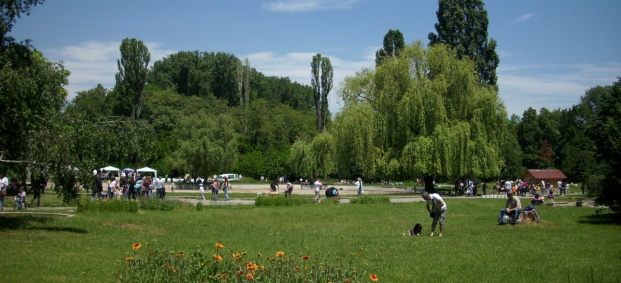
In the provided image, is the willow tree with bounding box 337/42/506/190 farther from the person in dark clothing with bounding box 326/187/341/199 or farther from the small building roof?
the small building roof

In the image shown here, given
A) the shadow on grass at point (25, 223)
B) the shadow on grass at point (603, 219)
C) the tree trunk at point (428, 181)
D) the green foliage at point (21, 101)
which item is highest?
the green foliage at point (21, 101)

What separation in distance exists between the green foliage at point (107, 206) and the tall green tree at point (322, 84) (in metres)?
62.5

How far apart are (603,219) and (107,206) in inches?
853

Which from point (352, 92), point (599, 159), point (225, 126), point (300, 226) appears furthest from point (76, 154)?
point (225, 126)

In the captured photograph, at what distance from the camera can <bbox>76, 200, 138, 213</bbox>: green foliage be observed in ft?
82.9

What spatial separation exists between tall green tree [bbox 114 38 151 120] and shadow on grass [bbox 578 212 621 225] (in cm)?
6172

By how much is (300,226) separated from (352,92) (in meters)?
29.5

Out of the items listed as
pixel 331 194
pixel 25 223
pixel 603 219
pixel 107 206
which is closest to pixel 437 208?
pixel 603 219

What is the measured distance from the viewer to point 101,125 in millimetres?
19797

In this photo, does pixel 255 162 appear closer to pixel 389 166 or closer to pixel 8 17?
pixel 389 166

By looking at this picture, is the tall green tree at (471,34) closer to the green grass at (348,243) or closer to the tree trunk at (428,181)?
the tree trunk at (428,181)

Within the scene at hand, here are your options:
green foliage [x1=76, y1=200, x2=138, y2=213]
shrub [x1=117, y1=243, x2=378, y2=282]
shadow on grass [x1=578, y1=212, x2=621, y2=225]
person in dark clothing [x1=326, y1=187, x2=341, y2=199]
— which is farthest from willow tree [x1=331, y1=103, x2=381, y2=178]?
shrub [x1=117, y1=243, x2=378, y2=282]

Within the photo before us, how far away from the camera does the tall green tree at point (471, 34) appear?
59.5 meters

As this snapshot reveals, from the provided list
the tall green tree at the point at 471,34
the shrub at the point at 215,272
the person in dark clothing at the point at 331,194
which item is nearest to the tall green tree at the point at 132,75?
the tall green tree at the point at 471,34
